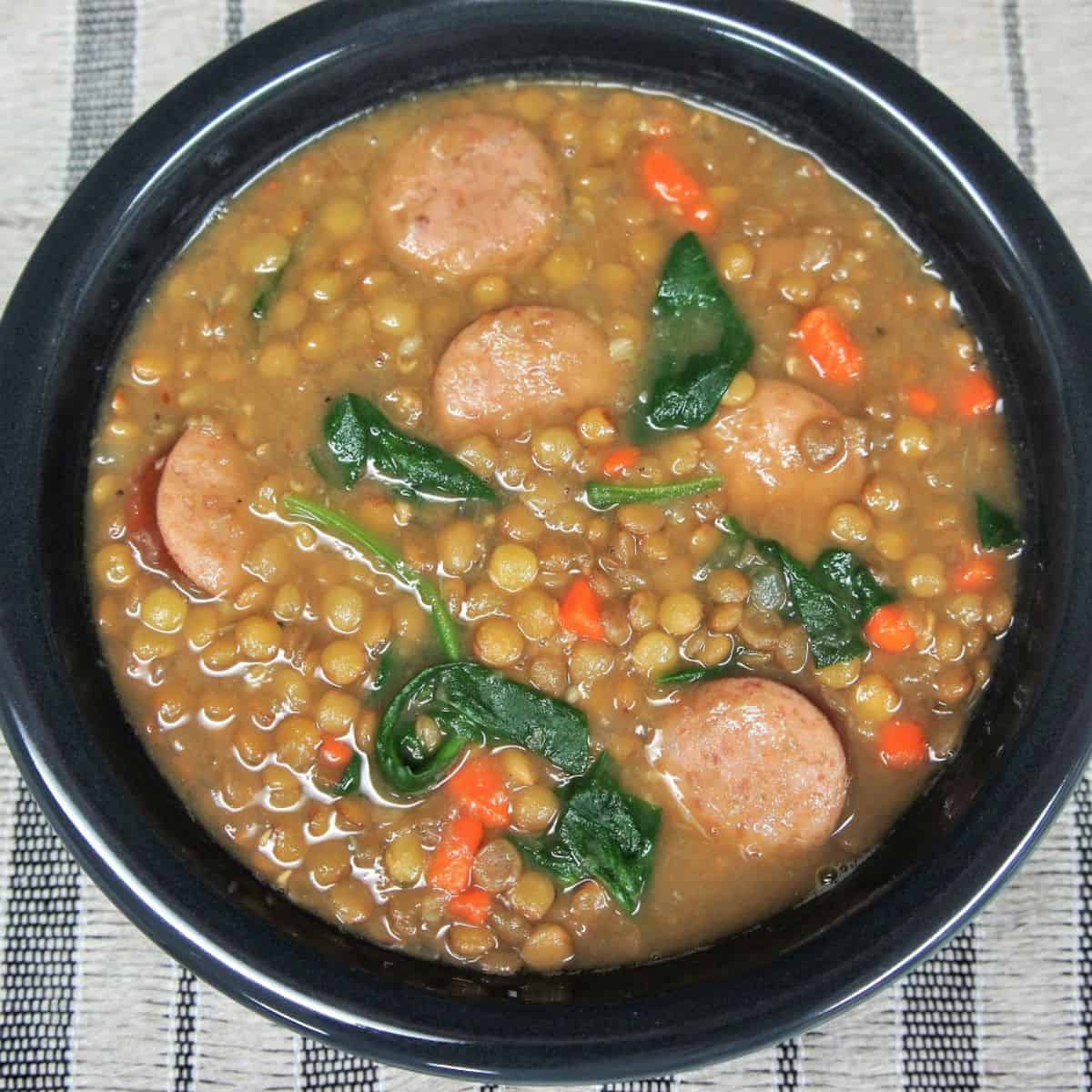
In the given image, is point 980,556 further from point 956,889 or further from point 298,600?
point 298,600

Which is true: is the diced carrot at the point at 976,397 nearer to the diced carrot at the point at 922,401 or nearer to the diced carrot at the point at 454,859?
the diced carrot at the point at 922,401

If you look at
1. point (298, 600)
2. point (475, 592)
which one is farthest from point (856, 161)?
point (298, 600)

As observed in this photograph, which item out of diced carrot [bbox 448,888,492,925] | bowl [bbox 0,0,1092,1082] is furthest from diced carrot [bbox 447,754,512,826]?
bowl [bbox 0,0,1092,1082]

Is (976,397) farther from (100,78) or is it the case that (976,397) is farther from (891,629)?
(100,78)

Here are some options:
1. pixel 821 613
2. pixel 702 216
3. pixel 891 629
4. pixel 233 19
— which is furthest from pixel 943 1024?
pixel 233 19

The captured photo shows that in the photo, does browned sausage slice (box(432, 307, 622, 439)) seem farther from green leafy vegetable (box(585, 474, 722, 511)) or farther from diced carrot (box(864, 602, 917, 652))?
diced carrot (box(864, 602, 917, 652))

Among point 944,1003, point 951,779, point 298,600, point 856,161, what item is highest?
point 856,161

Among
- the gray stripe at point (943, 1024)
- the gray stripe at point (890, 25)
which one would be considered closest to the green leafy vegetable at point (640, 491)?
the gray stripe at point (943, 1024)
